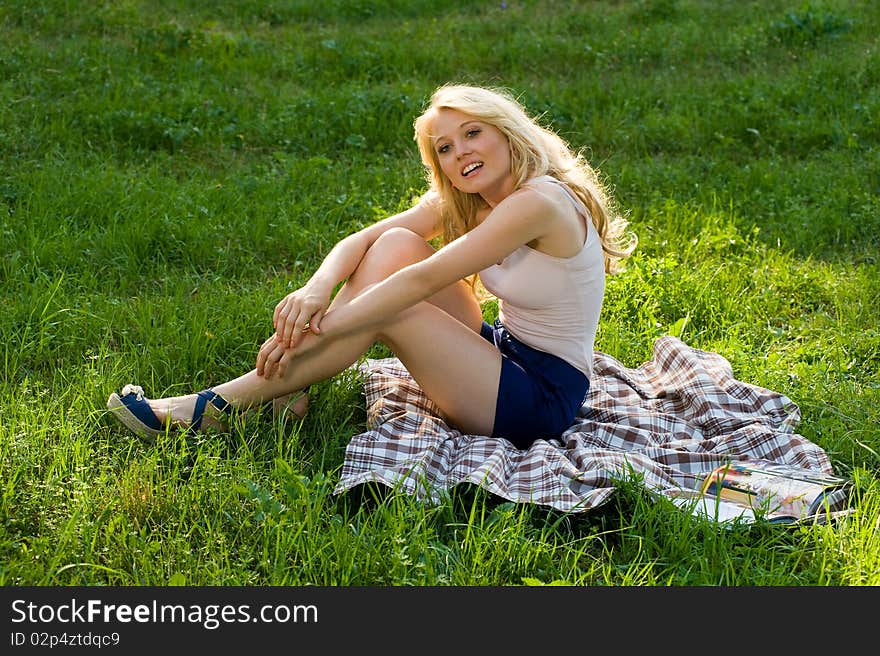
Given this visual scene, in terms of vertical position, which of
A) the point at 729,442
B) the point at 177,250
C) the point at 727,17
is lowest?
the point at 729,442

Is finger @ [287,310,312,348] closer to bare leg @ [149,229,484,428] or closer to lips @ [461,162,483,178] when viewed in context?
bare leg @ [149,229,484,428]

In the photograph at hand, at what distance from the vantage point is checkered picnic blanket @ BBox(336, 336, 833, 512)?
10.7ft

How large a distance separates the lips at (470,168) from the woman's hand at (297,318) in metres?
0.68

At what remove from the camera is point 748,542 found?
3074 millimetres

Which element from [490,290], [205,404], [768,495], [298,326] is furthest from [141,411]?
[768,495]

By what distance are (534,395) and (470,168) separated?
0.84 metres

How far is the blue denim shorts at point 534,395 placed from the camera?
3.58 meters

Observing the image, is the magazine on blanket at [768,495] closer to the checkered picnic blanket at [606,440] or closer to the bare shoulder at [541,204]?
the checkered picnic blanket at [606,440]

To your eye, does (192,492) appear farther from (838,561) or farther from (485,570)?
(838,561)

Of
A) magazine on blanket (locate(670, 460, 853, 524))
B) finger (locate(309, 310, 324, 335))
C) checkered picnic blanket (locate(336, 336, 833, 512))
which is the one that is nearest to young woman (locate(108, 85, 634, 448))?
finger (locate(309, 310, 324, 335))

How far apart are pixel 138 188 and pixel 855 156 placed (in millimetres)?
4351

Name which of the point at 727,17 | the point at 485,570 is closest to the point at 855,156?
the point at 727,17

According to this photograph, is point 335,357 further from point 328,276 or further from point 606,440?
point 606,440

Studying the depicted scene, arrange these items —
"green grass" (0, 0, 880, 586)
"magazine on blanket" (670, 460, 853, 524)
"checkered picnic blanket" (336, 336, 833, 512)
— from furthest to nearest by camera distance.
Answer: "checkered picnic blanket" (336, 336, 833, 512) → "magazine on blanket" (670, 460, 853, 524) → "green grass" (0, 0, 880, 586)
